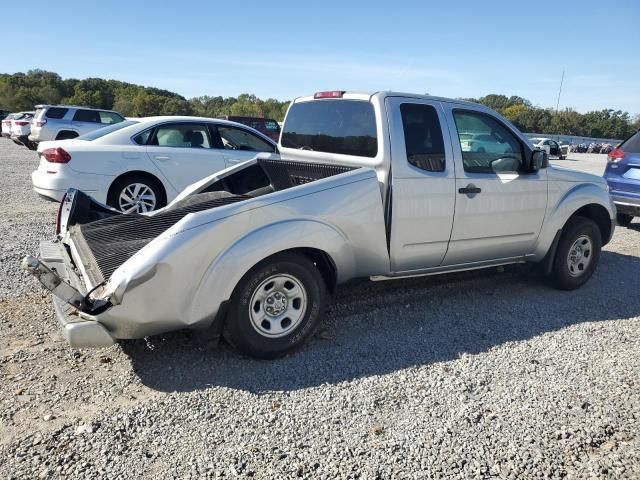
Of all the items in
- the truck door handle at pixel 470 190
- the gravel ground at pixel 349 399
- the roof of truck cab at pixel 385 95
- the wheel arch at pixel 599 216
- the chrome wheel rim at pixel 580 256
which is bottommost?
the gravel ground at pixel 349 399

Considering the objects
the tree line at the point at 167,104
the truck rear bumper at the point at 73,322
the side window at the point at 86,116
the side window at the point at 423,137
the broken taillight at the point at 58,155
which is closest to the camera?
the truck rear bumper at the point at 73,322

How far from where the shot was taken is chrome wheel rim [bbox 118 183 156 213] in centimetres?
738

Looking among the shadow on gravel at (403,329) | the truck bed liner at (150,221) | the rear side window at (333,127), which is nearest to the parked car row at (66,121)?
the rear side window at (333,127)

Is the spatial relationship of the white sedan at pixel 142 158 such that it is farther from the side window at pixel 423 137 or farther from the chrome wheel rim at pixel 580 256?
the chrome wheel rim at pixel 580 256

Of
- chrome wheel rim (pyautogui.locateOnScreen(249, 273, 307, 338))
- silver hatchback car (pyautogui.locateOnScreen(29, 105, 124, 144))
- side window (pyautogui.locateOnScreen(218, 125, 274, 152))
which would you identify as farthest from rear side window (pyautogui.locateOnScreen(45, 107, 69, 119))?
chrome wheel rim (pyautogui.locateOnScreen(249, 273, 307, 338))

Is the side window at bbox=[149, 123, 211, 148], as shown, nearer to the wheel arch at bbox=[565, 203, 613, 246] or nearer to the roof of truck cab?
the roof of truck cab

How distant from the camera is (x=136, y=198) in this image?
7.48 metres

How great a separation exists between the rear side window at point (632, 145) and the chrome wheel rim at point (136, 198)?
25.7ft

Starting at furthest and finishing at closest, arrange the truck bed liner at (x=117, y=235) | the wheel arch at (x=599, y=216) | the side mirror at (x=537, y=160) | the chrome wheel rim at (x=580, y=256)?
1. the wheel arch at (x=599, y=216)
2. the chrome wheel rim at (x=580, y=256)
3. the side mirror at (x=537, y=160)
4. the truck bed liner at (x=117, y=235)

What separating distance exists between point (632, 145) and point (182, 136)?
751cm

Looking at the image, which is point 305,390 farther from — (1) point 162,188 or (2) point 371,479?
(1) point 162,188

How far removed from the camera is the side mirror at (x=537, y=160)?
4684 mm

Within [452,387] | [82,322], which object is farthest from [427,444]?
[82,322]

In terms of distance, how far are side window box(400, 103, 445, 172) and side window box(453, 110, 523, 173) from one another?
0.26 m
